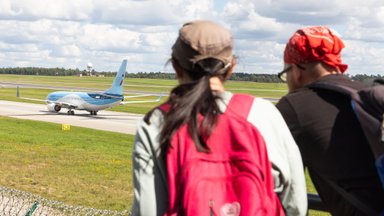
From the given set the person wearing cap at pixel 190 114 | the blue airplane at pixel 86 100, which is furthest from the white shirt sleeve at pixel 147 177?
the blue airplane at pixel 86 100

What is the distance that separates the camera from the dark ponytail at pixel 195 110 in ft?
7.14

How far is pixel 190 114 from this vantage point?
86.4 inches

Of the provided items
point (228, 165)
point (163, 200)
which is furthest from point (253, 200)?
point (163, 200)

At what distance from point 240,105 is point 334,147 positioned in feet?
1.75

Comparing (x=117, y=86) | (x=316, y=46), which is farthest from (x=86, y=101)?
(x=316, y=46)

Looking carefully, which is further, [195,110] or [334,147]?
[334,147]

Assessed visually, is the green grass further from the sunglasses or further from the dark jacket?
the dark jacket

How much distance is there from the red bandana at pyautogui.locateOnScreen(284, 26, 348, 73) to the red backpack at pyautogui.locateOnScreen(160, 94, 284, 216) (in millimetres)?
607

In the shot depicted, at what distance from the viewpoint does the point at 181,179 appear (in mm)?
2160

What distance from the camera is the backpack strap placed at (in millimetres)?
2225

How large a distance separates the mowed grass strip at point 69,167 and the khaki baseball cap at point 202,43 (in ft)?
32.2

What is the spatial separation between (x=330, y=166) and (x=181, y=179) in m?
0.73

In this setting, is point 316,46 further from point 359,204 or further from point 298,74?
point 359,204

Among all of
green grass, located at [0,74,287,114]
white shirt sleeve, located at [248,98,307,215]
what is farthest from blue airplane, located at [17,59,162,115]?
white shirt sleeve, located at [248,98,307,215]
